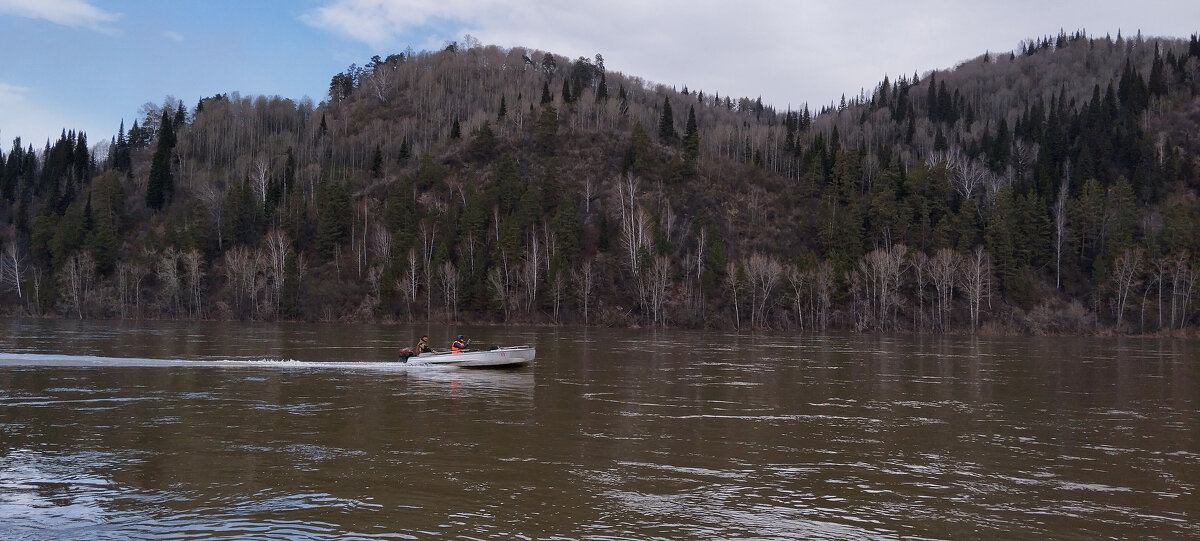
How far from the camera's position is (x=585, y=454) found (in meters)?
17.3

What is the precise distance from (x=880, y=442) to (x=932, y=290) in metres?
86.8

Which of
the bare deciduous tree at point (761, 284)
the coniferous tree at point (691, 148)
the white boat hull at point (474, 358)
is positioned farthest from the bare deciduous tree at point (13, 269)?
the white boat hull at point (474, 358)

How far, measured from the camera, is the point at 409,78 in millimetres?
191500

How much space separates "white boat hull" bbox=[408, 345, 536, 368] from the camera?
35.3m

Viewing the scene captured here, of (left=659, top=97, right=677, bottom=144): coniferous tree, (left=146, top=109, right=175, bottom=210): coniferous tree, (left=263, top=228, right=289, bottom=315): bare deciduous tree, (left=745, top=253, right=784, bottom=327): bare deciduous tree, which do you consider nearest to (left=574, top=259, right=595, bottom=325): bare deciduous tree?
(left=745, top=253, right=784, bottom=327): bare deciduous tree

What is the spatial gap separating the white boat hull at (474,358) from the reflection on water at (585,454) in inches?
60.7

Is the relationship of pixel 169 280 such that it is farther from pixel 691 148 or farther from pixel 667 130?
pixel 667 130

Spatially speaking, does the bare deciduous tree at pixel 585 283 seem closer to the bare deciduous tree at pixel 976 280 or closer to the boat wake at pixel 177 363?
the bare deciduous tree at pixel 976 280

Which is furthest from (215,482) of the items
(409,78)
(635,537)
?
(409,78)

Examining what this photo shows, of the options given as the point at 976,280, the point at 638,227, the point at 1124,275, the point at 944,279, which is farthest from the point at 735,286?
the point at 1124,275

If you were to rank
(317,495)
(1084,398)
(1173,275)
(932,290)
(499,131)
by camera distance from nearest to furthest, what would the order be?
1. (317,495)
2. (1084,398)
3. (1173,275)
4. (932,290)
5. (499,131)

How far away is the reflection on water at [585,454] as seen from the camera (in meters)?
12.4

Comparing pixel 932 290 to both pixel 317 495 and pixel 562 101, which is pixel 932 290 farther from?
pixel 317 495

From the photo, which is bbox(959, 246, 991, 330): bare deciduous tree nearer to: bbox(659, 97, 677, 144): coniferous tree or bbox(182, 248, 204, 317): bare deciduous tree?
bbox(659, 97, 677, 144): coniferous tree
